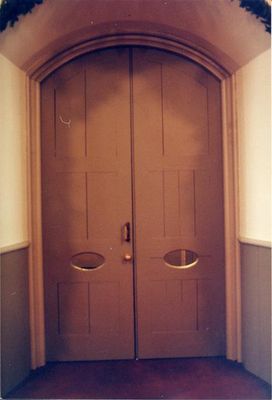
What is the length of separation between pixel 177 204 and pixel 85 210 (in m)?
0.74

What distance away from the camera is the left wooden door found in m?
2.79

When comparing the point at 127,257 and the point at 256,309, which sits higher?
the point at 127,257

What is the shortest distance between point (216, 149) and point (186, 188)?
399 mm

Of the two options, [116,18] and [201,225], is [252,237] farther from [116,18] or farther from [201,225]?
[116,18]

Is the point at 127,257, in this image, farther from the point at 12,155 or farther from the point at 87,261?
the point at 12,155

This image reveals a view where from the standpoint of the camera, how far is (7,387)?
7.76 ft

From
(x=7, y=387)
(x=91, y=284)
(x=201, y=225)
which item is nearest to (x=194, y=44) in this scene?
(x=201, y=225)

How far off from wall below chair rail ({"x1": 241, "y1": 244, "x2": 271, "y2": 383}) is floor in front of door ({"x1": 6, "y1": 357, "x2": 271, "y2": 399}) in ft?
0.37

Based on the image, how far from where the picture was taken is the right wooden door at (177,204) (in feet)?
9.22

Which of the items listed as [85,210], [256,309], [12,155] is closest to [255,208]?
[256,309]

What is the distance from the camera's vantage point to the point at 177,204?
2.84 meters

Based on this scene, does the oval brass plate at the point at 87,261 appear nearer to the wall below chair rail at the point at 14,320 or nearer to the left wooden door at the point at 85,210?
the left wooden door at the point at 85,210

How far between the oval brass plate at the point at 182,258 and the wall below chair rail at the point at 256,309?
387 mm

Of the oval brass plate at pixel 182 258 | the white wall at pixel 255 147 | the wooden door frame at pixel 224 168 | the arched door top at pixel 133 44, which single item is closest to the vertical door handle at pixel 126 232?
the oval brass plate at pixel 182 258
